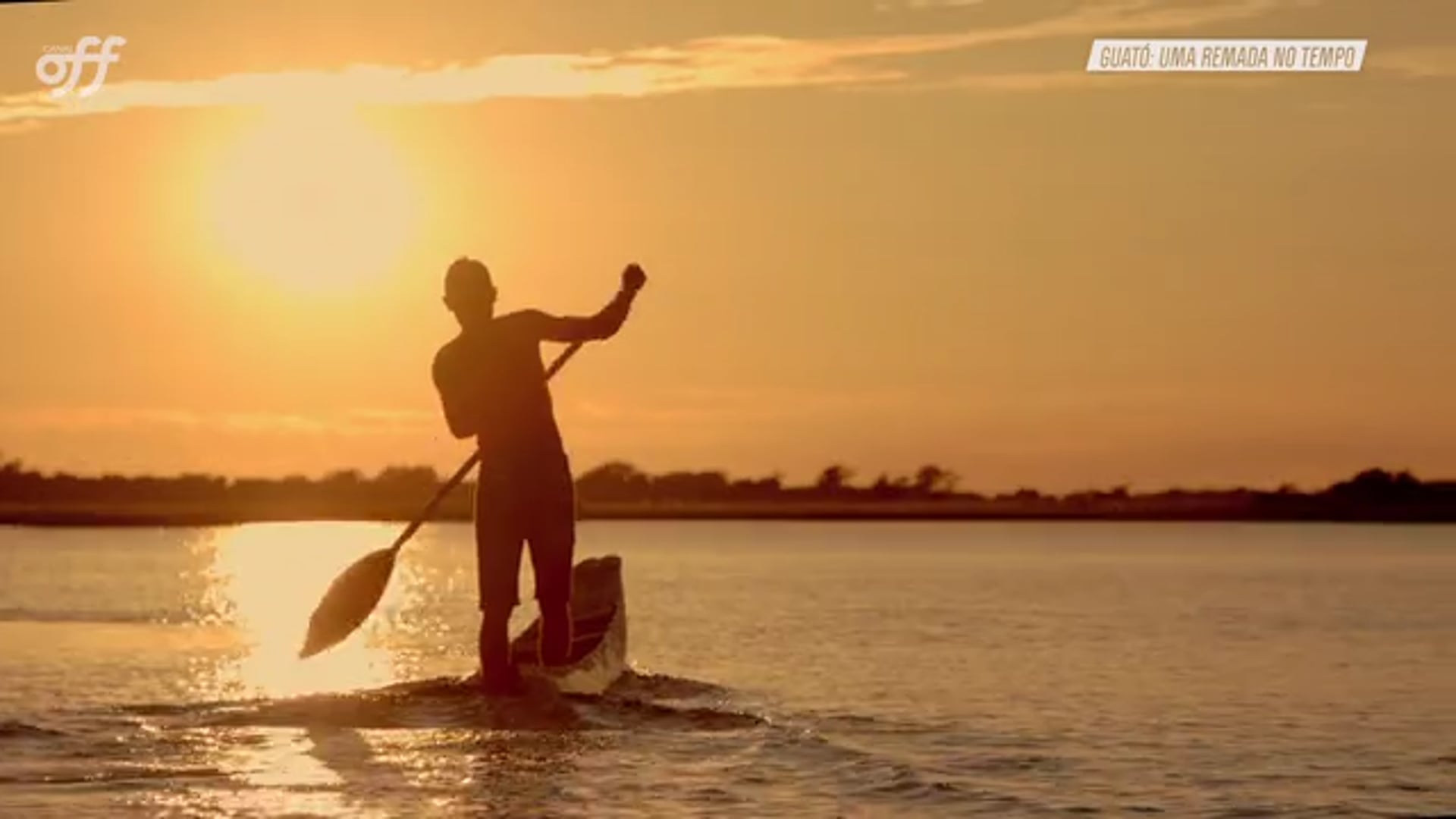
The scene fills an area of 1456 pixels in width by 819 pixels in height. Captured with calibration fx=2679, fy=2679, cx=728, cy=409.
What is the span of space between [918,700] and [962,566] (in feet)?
72.1

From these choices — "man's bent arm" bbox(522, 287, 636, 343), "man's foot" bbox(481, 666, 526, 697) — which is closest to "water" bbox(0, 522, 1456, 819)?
"man's foot" bbox(481, 666, 526, 697)

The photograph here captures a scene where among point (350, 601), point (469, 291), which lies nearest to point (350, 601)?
point (350, 601)

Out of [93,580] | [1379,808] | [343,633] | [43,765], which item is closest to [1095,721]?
[1379,808]

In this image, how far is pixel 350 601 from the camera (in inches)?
433

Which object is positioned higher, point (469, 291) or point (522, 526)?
point (469, 291)

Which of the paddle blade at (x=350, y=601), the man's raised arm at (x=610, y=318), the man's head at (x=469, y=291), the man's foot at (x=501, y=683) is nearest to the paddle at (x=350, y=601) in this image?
the paddle blade at (x=350, y=601)

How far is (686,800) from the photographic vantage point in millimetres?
8766

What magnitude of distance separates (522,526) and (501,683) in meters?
0.67

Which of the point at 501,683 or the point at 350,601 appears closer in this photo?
the point at 501,683

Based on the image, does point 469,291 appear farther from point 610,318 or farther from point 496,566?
point 496,566

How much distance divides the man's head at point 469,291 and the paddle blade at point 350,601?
157cm

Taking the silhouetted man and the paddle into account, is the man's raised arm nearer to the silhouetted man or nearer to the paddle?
the silhouetted man

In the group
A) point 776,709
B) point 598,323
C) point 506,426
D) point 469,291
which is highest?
point 469,291

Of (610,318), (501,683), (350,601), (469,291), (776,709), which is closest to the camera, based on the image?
(610,318)
